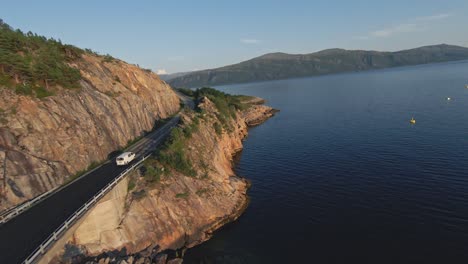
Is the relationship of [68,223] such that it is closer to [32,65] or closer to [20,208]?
[20,208]

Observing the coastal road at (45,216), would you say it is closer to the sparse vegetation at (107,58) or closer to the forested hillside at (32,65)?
the forested hillside at (32,65)

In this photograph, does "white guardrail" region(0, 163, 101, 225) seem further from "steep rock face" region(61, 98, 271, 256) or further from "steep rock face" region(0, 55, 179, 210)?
"steep rock face" region(61, 98, 271, 256)

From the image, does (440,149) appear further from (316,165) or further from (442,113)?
(442,113)

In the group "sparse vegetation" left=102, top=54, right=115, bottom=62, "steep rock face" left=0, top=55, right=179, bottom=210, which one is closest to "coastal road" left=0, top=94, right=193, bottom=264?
"steep rock face" left=0, top=55, right=179, bottom=210

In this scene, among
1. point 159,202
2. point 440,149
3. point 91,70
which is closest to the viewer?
point 159,202

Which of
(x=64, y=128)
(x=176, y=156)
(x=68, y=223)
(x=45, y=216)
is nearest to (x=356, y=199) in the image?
(x=176, y=156)

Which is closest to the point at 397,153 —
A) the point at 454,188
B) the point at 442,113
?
the point at 454,188
